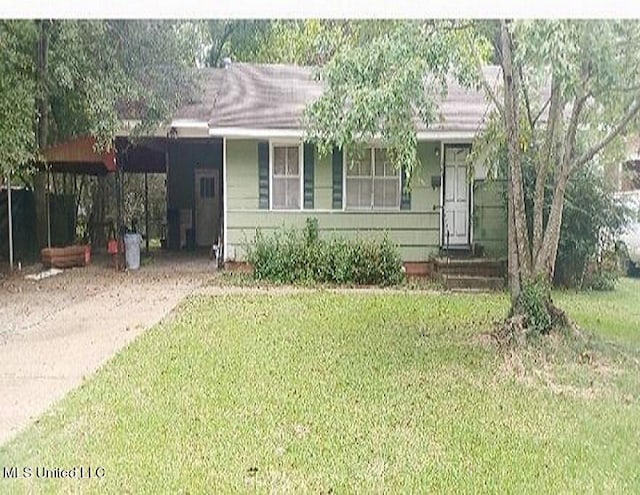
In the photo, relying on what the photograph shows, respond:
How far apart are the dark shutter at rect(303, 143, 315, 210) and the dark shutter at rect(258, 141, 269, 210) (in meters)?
0.38

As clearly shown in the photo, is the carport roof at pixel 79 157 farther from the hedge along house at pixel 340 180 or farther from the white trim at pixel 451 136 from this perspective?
the white trim at pixel 451 136

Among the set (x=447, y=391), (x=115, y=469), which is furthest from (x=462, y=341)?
(x=115, y=469)

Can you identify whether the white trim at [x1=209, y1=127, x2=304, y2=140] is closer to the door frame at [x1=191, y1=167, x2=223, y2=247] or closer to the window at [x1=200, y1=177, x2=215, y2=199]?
the door frame at [x1=191, y1=167, x2=223, y2=247]

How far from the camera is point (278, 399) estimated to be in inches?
97.0

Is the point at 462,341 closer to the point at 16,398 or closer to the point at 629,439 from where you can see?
the point at 629,439

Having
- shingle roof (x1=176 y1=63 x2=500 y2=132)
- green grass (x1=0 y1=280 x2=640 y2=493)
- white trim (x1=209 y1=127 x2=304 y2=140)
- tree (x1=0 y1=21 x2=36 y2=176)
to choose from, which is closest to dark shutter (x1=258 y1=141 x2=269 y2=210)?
white trim (x1=209 y1=127 x2=304 y2=140)

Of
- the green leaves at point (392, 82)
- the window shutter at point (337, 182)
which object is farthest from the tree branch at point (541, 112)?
the window shutter at point (337, 182)

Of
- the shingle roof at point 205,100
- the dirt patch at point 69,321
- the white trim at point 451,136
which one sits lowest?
the dirt patch at point 69,321

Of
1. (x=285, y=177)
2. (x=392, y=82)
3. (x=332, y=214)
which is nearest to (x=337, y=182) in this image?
(x=332, y=214)

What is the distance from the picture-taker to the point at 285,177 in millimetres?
5738

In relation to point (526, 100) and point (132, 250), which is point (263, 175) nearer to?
point (132, 250)

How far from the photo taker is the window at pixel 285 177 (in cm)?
561

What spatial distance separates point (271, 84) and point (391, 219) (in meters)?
1.38

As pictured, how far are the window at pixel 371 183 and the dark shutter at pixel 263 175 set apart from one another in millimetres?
912
